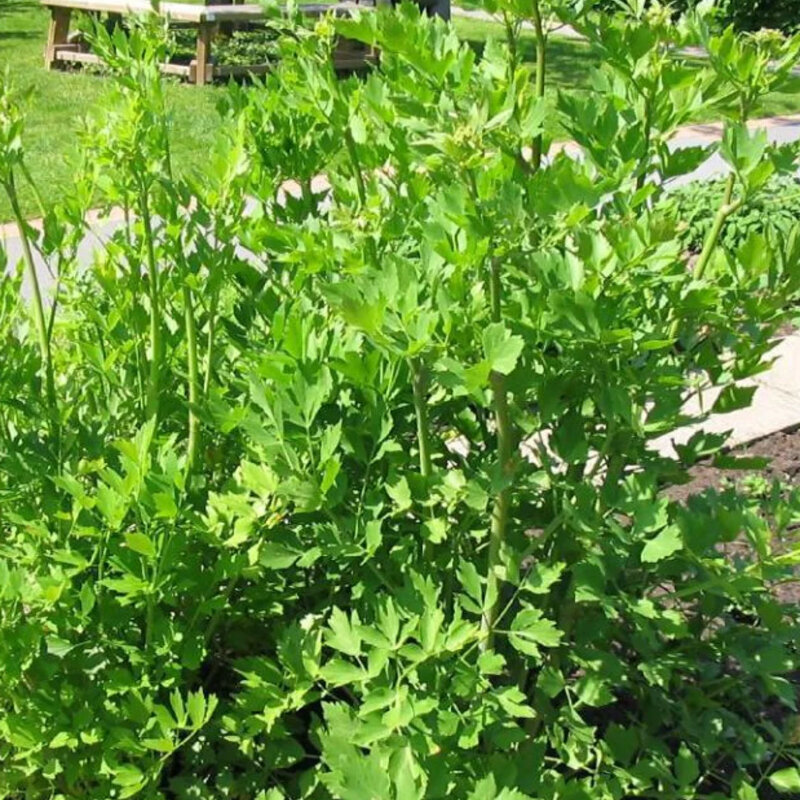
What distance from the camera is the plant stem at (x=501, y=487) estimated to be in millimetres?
1402

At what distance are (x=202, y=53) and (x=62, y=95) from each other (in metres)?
1.58

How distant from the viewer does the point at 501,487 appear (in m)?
1.49

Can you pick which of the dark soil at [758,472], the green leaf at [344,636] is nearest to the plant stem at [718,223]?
the green leaf at [344,636]

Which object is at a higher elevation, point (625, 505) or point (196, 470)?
point (625, 505)

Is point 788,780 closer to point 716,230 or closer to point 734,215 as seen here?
point 716,230

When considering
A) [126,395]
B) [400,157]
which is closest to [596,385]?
[400,157]

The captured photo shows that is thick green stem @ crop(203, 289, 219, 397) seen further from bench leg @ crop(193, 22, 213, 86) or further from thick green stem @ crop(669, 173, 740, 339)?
bench leg @ crop(193, 22, 213, 86)

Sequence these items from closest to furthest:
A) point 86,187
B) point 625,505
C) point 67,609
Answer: point 625,505 < point 67,609 < point 86,187

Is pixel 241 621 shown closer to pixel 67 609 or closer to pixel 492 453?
pixel 67 609

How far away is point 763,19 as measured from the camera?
15.5 m

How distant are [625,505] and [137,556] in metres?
0.72

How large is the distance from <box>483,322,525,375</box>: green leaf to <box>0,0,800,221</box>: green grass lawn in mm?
3483

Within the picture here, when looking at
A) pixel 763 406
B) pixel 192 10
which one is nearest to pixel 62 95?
pixel 192 10

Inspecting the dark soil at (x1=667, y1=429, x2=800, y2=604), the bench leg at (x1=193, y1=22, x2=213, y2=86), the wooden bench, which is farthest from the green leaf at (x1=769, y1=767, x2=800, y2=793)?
the bench leg at (x1=193, y1=22, x2=213, y2=86)
